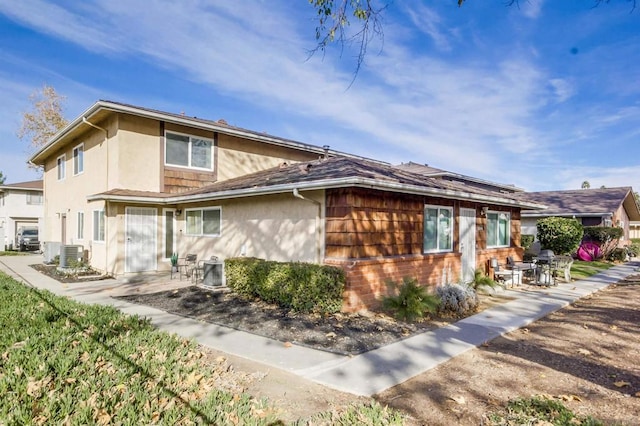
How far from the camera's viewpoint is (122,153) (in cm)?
1192

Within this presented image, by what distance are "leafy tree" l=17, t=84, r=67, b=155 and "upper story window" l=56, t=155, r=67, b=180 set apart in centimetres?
1288

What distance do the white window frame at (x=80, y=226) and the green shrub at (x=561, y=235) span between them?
2035 centimetres

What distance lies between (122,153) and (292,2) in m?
7.38

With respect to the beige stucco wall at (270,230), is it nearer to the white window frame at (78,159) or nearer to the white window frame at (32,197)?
the white window frame at (78,159)

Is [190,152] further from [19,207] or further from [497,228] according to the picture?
[19,207]

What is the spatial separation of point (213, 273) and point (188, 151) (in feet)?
17.7

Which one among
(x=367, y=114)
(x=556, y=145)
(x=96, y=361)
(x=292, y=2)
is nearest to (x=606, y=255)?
(x=556, y=145)

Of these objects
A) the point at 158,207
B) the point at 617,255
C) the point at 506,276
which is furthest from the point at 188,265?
the point at 617,255

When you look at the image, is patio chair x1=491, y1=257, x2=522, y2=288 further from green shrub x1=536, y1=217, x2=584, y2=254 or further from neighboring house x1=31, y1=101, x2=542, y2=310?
green shrub x1=536, y1=217, x2=584, y2=254

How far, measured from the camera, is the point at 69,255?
44.5 ft

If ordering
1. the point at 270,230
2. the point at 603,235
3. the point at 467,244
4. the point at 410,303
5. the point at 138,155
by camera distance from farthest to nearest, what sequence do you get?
the point at 603,235 < the point at 138,155 < the point at 467,244 < the point at 270,230 < the point at 410,303

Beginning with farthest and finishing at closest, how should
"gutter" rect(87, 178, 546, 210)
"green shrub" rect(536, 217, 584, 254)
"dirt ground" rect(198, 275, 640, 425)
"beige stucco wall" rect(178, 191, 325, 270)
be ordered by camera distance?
"green shrub" rect(536, 217, 584, 254)
"beige stucco wall" rect(178, 191, 325, 270)
"gutter" rect(87, 178, 546, 210)
"dirt ground" rect(198, 275, 640, 425)

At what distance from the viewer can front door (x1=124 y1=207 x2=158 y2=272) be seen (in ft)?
40.2

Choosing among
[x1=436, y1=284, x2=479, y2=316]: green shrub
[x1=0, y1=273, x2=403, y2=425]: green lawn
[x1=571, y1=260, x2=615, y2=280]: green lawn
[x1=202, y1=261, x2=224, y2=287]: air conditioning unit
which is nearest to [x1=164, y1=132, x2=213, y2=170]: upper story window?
[x1=202, y1=261, x2=224, y2=287]: air conditioning unit
